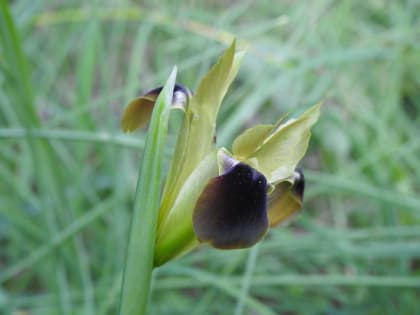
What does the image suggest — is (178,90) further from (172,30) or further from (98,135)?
(172,30)

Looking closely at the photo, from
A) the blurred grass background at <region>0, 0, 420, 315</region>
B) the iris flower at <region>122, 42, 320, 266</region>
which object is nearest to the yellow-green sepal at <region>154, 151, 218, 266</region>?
the iris flower at <region>122, 42, 320, 266</region>

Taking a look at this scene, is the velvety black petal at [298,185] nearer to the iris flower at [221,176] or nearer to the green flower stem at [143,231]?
the iris flower at [221,176]

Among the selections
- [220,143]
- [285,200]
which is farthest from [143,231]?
[220,143]

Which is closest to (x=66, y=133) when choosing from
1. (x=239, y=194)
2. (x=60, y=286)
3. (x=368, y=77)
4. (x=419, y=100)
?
(x=60, y=286)

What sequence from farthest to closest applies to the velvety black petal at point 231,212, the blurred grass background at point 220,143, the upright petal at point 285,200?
1. the blurred grass background at point 220,143
2. the upright petal at point 285,200
3. the velvety black petal at point 231,212

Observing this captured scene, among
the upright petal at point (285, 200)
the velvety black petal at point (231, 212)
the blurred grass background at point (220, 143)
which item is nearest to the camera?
the velvety black petal at point (231, 212)

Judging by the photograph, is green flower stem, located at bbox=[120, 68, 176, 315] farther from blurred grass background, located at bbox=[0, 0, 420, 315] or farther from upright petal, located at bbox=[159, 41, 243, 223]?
blurred grass background, located at bbox=[0, 0, 420, 315]

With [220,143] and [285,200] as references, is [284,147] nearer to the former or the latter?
[285,200]

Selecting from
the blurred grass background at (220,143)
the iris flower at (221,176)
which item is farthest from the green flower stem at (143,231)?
the blurred grass background at (220,143)
